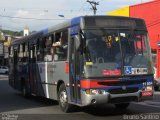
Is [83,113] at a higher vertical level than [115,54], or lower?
lower

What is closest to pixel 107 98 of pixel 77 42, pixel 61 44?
pixel 77 42

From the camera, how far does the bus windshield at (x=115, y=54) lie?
1216cm

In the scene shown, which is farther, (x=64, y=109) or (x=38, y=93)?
(x=38, y=93)

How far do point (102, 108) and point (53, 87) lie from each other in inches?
75.7

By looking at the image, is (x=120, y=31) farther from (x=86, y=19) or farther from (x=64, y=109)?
(x=64, y=109)

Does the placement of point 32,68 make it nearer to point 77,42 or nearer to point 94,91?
point 77,42

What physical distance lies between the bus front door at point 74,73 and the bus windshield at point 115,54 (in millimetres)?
561

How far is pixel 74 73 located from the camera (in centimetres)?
1291

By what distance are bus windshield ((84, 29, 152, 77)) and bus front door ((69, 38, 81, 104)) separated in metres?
0.56

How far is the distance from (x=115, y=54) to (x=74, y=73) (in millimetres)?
1450

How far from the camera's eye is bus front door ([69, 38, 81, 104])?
1261cm

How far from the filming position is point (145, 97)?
41.7 ft

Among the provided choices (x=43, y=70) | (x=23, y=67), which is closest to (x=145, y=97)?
(x=43, y=70)

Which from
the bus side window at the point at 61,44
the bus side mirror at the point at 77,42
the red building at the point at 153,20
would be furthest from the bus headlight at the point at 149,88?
the red building at the point at 153,20
